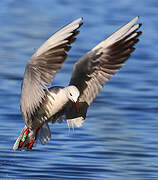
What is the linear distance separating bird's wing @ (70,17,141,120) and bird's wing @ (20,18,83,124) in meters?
A: 0.43

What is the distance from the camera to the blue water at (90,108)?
728 centimetres

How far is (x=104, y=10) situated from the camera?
16.8 meters

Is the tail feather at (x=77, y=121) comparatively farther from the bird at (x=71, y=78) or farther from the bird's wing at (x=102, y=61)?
the bird's wing at (x=102, y=61)

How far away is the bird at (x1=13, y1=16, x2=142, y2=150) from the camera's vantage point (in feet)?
23.5

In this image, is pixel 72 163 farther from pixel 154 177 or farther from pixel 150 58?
pixel 150 58

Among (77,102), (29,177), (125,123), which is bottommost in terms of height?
(29,177)

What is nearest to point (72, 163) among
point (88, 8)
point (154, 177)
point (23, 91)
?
point (154, 177)

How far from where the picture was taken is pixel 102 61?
7.93 meters

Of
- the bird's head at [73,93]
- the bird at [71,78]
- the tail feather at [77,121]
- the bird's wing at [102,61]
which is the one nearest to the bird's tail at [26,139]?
the bird at [71,78]

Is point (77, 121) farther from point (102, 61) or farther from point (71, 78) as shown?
point (102, 61)

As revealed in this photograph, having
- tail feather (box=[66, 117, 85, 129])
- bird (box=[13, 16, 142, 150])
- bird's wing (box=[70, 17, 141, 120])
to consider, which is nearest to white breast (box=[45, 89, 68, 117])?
bird (box=[13, 16, 142, 150])

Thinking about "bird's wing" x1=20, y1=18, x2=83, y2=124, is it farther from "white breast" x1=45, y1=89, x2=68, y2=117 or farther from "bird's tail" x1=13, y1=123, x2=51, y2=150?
"bird's tail" x1=13, y1=123, x2=51, y2=150

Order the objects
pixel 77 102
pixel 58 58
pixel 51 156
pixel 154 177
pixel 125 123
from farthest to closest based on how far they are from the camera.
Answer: pixel 51 156 → pixel 154 177 → pixel 77 102 → pixel 58 58 → pixel 125 123

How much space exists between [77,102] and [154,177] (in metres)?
1.24
